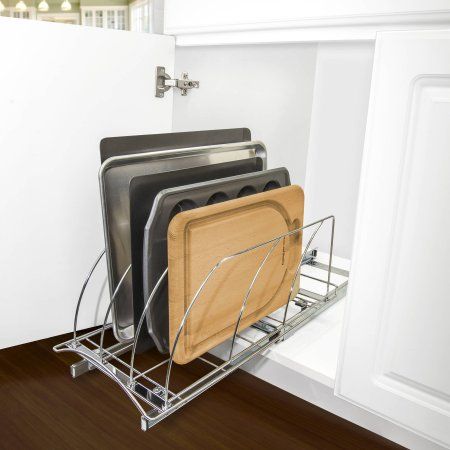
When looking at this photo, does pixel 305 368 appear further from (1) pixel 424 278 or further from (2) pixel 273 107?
(2) pixel 273 107

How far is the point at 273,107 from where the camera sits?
1014 mm

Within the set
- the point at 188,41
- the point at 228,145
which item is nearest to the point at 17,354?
the point at 228,145

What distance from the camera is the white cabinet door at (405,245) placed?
1.66ft

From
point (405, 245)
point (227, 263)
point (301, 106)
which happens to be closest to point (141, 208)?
point (227, 263)

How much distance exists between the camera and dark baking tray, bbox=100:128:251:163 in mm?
695

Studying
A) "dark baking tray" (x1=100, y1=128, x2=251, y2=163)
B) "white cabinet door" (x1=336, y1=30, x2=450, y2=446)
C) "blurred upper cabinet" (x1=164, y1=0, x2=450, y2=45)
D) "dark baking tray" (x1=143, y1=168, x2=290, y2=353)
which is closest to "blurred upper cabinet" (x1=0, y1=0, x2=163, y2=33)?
"blurred upper cabinet" (x1=164, y1=0, x2=450, y2=45)

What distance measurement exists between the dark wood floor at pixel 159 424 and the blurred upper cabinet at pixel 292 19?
54cm

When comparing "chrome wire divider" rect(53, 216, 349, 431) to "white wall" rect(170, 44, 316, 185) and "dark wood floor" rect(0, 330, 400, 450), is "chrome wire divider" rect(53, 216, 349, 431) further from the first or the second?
"white wall" rect(170, 44, 316, 185)

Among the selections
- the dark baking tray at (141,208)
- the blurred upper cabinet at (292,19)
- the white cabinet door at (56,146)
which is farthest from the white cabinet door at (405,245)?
the white cabinet door at (56,146)

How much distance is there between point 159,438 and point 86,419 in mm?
106

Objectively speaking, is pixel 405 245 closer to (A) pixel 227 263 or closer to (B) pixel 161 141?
(A) pixel 227 263

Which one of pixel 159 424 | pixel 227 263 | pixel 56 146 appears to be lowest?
pixel 159 424

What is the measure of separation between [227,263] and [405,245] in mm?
228

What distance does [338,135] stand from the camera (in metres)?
1.11
